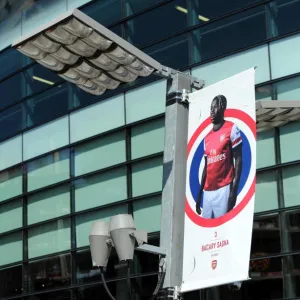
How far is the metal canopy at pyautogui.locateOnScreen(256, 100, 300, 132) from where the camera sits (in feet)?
40.4

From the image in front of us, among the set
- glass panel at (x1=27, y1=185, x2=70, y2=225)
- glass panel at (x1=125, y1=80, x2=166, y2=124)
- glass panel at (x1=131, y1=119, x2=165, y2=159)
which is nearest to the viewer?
glass panel at (x1=131, y1=119, x2=165, y2=159)

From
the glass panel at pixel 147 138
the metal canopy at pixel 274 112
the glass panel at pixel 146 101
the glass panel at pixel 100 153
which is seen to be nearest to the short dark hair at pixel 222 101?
the metal canopy at pixel 274 112

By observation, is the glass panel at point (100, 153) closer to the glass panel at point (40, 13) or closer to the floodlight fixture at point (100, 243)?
the glass panel at point (40, 13)

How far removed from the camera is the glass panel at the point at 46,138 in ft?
78.6

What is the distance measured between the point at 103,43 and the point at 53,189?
14645 mm

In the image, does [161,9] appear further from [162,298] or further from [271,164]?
[162,298]

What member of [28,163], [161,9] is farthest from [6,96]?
[161,9]

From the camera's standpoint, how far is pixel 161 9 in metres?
21.8

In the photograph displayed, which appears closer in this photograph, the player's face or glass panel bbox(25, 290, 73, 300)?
the player's face

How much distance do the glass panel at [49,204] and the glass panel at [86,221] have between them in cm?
71

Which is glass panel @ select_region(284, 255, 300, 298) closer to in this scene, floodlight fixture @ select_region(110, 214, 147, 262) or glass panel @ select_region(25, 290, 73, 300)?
glass panel @ select_region(25, 290, 73, 300)

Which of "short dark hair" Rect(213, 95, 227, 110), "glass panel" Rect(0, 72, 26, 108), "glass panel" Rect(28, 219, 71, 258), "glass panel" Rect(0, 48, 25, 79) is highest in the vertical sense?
"glass panel" Rect(0, 48, 25, 79)

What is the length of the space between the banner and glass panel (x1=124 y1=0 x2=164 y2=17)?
1241 cm

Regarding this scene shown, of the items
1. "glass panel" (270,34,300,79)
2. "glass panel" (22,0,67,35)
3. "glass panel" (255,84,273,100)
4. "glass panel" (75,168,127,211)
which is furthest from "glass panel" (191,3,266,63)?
"glass panel" (22,0,67,35)
